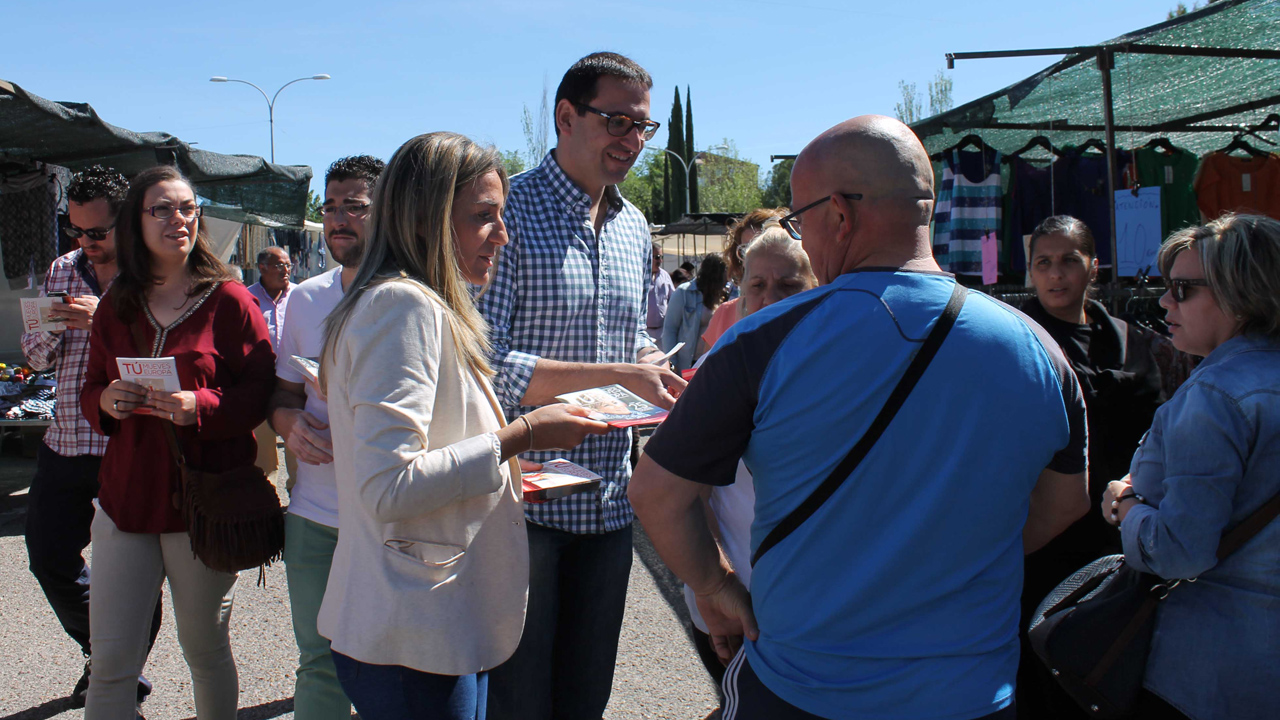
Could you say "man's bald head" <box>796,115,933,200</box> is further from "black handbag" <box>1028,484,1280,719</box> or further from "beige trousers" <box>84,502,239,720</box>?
"beige trousers" <box>84,502,239,720</box>

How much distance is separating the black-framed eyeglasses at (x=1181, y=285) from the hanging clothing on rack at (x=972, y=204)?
14.2 feet

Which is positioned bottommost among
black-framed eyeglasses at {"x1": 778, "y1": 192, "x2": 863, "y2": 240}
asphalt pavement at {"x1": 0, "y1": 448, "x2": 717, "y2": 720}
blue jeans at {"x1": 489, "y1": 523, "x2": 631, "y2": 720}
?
asphalt pavement at {"x1": 0, "y1": 448, "x2": 717, "y2": 720}

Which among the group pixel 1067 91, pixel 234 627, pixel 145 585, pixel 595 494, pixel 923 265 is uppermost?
pixel 1067 91

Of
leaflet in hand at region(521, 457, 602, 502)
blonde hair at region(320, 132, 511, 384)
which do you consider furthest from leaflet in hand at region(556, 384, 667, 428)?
blonde hair at region(320, 132, 511, 384)

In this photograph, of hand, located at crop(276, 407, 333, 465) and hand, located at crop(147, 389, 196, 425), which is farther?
hand, located at crop(147, 389, 196, 425)

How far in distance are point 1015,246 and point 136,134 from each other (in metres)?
7.22

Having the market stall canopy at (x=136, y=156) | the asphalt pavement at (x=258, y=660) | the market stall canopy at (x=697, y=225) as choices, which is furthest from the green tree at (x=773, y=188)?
the asphalt pavement at (x=258, y=660)

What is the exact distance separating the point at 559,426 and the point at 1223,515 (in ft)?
4.98

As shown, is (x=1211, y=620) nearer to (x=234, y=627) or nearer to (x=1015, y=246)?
(x=234, y=627)

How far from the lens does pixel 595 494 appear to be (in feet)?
7.68

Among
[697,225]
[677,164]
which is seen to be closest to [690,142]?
[677,164]

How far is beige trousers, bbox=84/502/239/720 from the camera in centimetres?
260

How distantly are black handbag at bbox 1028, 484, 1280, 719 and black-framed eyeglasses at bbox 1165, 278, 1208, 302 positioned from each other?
76cm

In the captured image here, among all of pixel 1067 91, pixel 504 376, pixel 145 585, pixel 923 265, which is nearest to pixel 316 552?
pixel 145 585
